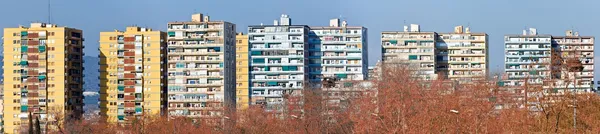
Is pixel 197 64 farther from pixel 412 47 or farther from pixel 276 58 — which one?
pixel 412 47

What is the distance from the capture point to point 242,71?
374ft

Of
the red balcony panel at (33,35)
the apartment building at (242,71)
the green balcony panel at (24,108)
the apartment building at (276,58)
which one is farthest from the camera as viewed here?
the apartment building at (242,71)

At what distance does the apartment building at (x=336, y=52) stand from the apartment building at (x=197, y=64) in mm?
7714

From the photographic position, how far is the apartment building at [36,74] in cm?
Answer: 11088

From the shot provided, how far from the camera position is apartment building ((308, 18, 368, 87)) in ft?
380

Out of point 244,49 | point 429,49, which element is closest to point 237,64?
point 244,49

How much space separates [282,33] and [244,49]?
4048mm

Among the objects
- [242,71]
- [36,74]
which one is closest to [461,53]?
[242,71]

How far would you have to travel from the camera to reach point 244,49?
114938 millimetres

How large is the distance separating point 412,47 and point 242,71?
18055 millimetres

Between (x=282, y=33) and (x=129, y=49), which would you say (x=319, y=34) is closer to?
(x=282, y=33)

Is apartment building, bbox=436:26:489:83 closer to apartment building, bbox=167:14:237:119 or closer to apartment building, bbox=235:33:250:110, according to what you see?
apartment building, bbox=235:33:250:110

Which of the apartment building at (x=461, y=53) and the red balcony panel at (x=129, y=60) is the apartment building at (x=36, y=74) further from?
the apartment building at (x=461, y=53)

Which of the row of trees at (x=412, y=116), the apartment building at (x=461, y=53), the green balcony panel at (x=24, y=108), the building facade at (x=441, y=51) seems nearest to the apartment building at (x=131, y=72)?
the row of trees at (x=412, y=116)
